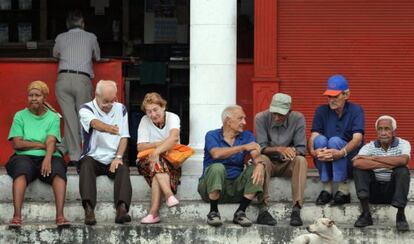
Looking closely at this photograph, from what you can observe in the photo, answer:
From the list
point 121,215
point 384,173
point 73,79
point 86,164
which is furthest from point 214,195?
point 73,79

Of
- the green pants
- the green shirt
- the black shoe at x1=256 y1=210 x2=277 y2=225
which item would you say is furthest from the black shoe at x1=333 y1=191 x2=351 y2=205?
the green shirt

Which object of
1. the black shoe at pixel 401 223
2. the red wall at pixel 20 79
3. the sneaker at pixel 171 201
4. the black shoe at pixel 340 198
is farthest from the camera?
the red wall at pixel 20 79

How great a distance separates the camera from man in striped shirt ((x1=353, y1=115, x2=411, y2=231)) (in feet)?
28.8

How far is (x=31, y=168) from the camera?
9141 mm

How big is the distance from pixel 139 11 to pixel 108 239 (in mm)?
4925

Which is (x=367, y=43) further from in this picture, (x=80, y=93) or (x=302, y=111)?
(x=80, y=93)

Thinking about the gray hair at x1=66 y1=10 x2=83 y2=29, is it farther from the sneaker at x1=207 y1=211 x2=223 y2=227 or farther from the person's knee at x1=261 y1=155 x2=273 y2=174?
the sneaker at x1=207 y1=211 x2=223 y2=227

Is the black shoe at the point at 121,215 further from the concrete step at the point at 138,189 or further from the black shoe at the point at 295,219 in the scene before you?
the black shoe at the point at 295,219

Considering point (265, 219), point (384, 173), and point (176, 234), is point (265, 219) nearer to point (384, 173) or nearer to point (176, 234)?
point (176, 234)

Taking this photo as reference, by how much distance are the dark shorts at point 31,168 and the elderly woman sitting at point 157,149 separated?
78cm

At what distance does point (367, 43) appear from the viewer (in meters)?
10.3

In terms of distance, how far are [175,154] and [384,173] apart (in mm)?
2007

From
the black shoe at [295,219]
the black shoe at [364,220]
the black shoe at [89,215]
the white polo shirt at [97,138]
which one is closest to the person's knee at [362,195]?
the black shoe at [364,220]

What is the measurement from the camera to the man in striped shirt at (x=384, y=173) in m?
8.79
